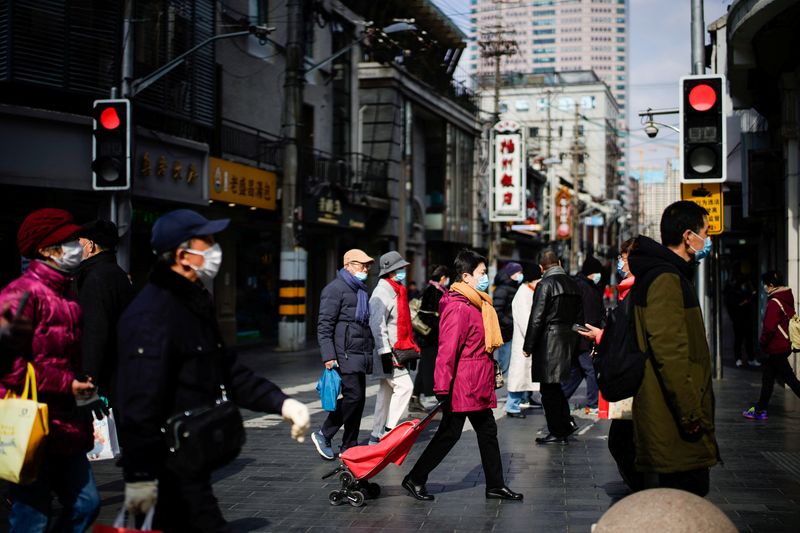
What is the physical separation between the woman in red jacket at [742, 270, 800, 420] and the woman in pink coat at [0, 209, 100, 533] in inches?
341

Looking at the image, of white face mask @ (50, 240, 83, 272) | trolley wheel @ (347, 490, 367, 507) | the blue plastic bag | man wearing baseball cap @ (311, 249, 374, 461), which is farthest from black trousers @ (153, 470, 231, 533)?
man wearing baseball cap @ (311, 249, 374, 461)

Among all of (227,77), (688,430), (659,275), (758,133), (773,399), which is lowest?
(773,399)

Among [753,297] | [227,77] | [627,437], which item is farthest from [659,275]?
[227,77]

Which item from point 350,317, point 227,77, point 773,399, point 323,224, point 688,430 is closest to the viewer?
point 688,430

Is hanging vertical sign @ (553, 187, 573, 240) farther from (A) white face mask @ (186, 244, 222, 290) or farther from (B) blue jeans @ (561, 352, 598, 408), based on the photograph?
(A) white face mask @ (186, 244, 222, 290)

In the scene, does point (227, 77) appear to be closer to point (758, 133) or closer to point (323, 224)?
point (323, 224)

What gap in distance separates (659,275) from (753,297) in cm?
1682

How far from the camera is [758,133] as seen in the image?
1727 centimetres

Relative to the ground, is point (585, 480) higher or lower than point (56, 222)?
lower

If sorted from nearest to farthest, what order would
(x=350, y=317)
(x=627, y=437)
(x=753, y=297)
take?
(x=627, y=437) → (x=350, y=317) → (x=753, y=297)

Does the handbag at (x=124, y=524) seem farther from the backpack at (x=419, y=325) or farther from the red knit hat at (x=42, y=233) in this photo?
the backpack at (x=419, y=325)

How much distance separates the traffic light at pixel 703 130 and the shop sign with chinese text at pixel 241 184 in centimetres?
1332

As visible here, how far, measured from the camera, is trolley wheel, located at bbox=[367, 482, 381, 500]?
23.5 feet

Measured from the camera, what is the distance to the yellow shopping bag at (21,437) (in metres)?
4.27
